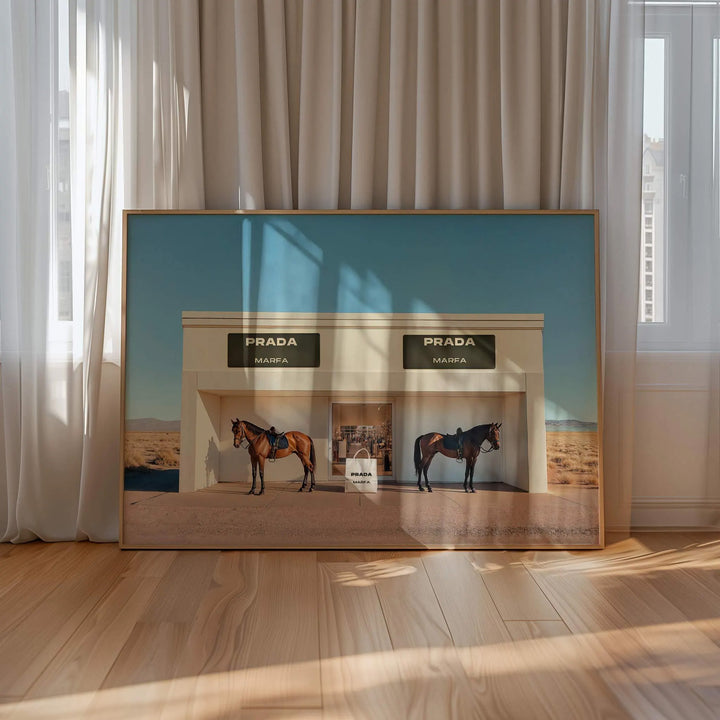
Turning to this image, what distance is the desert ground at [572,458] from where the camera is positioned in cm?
262

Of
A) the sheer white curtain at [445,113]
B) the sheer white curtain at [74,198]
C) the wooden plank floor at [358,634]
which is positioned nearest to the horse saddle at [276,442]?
the wooden plank floor at [358,634]

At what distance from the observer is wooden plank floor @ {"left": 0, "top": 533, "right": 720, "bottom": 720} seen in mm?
1512

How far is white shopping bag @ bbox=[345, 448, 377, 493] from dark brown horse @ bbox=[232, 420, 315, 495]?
13cm

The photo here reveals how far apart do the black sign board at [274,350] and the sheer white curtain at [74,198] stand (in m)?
0.49

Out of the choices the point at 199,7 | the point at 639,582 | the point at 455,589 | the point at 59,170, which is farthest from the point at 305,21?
the point at 639,582

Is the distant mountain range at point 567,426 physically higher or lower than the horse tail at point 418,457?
higher

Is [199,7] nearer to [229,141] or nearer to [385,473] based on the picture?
[229,141]

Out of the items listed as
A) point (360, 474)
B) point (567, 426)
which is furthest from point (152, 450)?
point (567, 426)

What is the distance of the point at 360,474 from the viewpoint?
104 inches

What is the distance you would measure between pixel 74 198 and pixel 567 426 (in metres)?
1.96

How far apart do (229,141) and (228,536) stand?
1.44 m

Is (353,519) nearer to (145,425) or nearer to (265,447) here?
(265,447)

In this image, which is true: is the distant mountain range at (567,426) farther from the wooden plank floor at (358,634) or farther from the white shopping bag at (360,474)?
the white shopping bag at (360,474)

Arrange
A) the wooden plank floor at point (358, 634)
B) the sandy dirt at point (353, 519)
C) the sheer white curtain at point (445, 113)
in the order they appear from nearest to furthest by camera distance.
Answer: the wooden plank floor at point (358, 634) < the sandy dirt at point (353, 519) < the sheer white curtain at point (445, 113)
